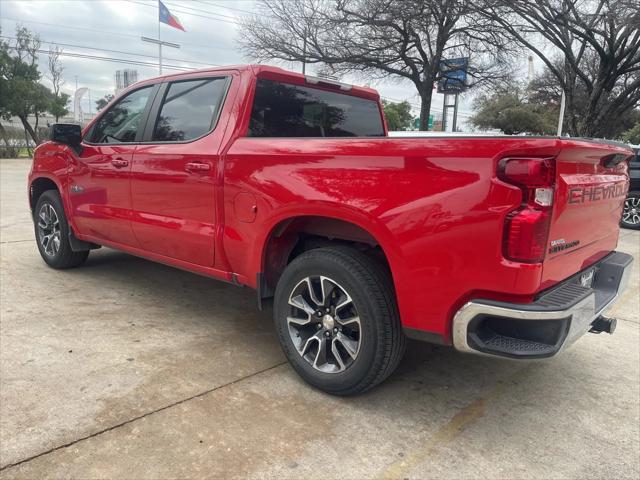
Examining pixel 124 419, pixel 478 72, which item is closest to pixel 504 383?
pixel 124 419

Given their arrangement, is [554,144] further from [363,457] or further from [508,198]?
[363,457]

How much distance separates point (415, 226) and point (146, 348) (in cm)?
208

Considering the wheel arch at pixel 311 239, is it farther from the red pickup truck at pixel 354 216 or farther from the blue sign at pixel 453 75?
the blue sign at pixel 453 75

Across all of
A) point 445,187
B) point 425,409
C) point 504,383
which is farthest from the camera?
point 504,383

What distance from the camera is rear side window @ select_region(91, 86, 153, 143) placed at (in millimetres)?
4234

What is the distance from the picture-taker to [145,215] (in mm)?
4031

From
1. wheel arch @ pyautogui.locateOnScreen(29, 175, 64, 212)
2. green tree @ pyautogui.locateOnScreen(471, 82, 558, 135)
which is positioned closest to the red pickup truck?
wheel arch @ pyautogui.locateOnScreen(29, 175, 64, 212)

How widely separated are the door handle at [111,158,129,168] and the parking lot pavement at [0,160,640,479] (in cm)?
116

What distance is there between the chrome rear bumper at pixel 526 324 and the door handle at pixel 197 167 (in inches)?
74.6

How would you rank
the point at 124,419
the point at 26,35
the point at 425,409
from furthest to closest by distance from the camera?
the point at 26,35 < the point at 425,409 < the point at 124,419

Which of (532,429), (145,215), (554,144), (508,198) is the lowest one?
(532,429)

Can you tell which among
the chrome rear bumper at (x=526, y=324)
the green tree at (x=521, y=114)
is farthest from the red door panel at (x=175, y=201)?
the green tree at (x=521, y=114)

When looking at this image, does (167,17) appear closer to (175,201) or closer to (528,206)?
(175,201)

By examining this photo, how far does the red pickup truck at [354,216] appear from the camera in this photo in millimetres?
2271
